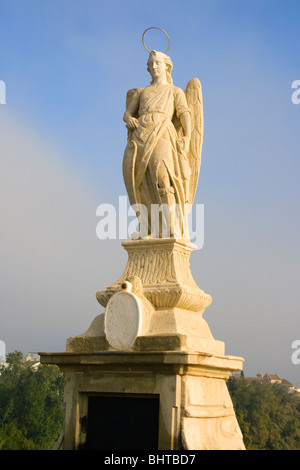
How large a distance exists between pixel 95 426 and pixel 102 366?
2.57ft

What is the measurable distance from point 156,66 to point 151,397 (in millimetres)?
4594

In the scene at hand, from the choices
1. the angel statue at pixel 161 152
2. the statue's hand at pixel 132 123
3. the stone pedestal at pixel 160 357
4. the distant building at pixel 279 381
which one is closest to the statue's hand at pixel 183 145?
the angel statue at pixel 161 152

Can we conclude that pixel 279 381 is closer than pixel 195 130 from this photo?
No

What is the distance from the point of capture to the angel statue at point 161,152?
8672 mm

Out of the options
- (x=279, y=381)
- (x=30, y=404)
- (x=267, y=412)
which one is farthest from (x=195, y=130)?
(x=279, y=381)

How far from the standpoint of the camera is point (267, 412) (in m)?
45.8

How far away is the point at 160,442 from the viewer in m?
7.30

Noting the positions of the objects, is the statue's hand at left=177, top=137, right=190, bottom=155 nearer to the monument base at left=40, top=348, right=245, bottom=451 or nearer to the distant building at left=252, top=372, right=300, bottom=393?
the monument base at left=40, top=348, right=245, bottom=451

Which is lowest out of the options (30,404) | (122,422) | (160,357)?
(122,422)

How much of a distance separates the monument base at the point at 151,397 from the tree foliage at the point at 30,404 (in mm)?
24832

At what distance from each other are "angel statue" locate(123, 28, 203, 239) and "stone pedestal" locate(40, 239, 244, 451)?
50cm

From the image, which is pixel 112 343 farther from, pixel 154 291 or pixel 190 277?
pixel 190 277

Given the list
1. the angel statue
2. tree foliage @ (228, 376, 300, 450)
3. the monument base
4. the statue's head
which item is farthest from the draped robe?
tree foliage @ (228, 376, 300, 450)

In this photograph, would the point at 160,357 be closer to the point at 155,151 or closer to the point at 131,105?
the point at 155,151
